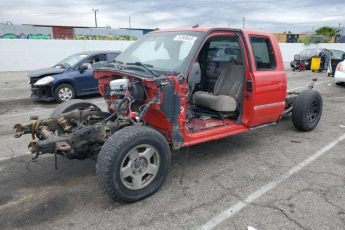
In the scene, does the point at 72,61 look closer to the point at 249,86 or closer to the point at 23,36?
the point at 249,86

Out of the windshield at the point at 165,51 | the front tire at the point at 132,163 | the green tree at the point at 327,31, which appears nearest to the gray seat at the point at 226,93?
the windshield at the point at 165,51

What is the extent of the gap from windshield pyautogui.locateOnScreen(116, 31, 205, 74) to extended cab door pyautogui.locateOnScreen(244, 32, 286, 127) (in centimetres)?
105

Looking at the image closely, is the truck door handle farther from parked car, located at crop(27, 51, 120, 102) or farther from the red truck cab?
parked car, located at crop(27, 51, 120, 102)

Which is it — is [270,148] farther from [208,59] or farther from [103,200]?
[103,200]

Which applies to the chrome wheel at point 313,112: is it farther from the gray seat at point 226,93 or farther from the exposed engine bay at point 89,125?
the exposed engine bay at point 89,125

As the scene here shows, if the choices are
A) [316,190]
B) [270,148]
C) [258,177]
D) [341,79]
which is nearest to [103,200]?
[258,177]

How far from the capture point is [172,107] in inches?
157

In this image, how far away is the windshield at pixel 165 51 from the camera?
433 cm

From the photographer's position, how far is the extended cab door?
496cm

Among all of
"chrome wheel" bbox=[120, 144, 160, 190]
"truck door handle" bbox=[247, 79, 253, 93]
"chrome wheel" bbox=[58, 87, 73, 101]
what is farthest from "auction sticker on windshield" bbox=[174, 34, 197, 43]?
"chrome wheel" bbox=[58, 87, 73, 101]

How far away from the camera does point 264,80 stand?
5.06 m

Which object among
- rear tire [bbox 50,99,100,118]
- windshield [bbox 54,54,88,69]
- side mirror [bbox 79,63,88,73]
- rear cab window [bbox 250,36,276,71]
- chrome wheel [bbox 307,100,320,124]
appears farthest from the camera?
windshield [bbox 54,54,88,69]

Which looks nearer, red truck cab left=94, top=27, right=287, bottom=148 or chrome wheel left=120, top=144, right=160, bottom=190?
chrome wheel left=120, top=144, right=160, bottom=190

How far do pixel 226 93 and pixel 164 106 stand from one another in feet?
5.68
